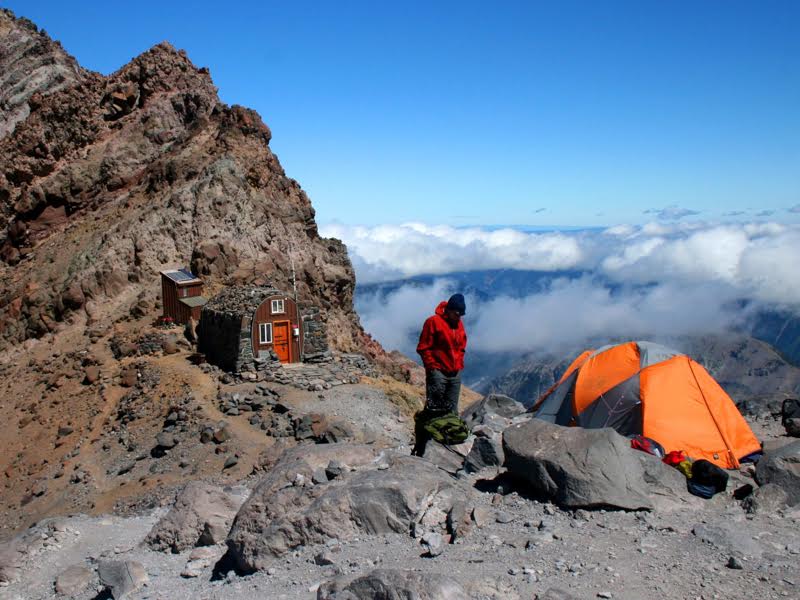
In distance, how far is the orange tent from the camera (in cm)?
1220

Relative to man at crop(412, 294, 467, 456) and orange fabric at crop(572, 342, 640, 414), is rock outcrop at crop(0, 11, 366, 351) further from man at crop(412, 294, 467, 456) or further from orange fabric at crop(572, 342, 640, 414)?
man at crop(412, 294, 467, 456)

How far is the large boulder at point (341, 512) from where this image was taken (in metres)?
8.46

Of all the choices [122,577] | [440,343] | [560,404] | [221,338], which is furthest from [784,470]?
[221,338]

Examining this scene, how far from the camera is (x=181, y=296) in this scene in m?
28.1

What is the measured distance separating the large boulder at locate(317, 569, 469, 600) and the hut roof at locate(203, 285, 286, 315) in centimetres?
1833

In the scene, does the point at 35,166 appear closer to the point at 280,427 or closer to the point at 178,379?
the point at 178,379

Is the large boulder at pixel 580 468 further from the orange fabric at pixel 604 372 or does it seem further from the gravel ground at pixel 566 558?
the orange fabric at pixel 604 372

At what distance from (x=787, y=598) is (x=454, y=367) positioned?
6.68 m

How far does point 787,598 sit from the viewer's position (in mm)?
6328

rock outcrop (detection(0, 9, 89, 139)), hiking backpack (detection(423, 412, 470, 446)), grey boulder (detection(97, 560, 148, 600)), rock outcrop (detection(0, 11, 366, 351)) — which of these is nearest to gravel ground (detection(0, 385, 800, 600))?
grey boulder (detection(97, 560, 148, 600))

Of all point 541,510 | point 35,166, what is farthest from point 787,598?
point 35,166

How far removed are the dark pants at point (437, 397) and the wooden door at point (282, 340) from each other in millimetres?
13584

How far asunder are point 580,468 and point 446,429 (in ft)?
10.3

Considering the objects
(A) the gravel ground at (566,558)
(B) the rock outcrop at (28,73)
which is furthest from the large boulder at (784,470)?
(B) the rock outcrop at (28,73)
